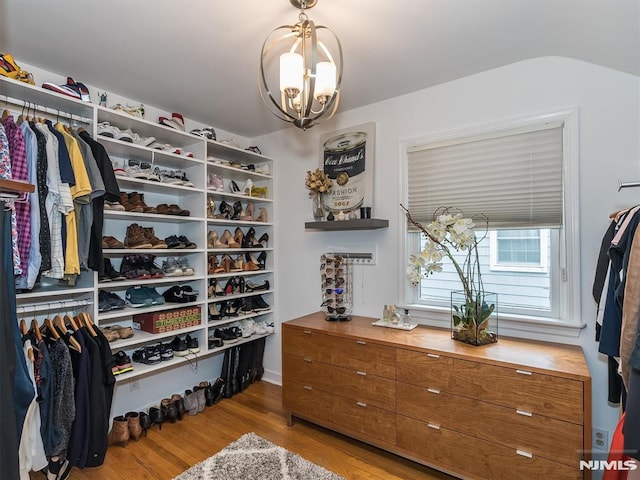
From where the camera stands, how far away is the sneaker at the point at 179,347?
103 inches

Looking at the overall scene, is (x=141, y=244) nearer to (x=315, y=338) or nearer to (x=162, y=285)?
(x=162, y=285)

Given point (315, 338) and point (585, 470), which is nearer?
point (585, 470)

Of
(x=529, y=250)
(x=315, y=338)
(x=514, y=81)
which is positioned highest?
(x=514, y=81)

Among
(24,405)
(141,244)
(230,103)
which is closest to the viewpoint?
(24,405)

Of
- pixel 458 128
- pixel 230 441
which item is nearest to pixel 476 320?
pixel 458 128

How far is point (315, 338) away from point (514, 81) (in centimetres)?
218

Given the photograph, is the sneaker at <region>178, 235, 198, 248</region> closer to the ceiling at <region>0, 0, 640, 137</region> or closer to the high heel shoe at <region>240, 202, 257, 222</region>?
the high heel shoe at <region>240, 202, 257, 222</region>

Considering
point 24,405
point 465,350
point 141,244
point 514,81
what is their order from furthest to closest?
point 141,244 → point 514,81 → point 465,350 → point 24,405

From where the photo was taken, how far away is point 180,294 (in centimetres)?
267

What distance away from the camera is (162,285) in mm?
2812

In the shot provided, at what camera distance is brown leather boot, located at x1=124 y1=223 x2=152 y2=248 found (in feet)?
7.78

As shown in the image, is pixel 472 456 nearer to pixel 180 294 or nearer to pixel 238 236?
pixel 180 294

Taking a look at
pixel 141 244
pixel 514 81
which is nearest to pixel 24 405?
pixel 141 244

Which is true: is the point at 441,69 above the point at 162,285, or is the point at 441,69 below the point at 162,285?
above
